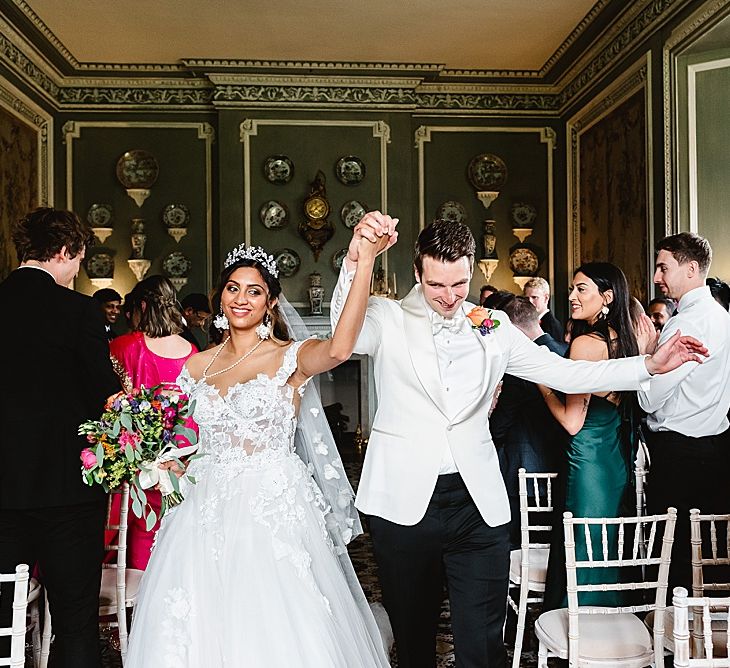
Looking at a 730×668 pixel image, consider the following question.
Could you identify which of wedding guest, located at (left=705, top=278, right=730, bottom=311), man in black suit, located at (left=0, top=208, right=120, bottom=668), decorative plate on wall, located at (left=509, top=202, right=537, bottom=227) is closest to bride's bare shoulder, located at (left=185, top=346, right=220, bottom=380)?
man in black suit, located at (left=0, top=208, right=120, bottom=668)

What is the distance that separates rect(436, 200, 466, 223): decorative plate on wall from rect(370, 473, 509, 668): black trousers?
24.4ft

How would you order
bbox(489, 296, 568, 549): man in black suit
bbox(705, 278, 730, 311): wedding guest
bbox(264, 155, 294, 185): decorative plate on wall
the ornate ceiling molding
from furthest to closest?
bbox(264, 155, 294, 185): decorative plate on wall < the ornate ceiling molding < bbox(705, 278, 730, 311): wedding guest < bbox(489, 296, 568, 549): man in black suit

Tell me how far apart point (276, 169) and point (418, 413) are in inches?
283

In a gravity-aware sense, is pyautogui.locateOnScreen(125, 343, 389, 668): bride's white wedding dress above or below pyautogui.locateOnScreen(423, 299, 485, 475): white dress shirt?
below

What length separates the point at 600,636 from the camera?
2.78m

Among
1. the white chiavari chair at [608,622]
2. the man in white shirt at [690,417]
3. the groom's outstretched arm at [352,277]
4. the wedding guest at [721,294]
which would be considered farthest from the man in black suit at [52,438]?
the wedding guest at [721,294]

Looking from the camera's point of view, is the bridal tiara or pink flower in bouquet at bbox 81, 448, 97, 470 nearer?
pink flower in bouquet at bbox 81, 448, 97, 470

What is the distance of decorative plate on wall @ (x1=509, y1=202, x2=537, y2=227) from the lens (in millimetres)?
9891

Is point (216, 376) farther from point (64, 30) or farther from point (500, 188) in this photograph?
point (500, 188)

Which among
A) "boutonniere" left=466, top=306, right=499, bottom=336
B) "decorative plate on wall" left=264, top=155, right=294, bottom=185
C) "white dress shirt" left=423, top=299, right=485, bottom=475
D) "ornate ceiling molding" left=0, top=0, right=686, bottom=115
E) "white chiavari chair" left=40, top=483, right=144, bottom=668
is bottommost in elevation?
"white chiavari chair" left=40, top=483, right=144, bottom=668

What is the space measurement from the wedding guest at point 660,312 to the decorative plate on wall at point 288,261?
183 inches

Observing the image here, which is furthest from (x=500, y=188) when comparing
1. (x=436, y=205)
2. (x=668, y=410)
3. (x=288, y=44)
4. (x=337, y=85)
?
(x=668, y=410)

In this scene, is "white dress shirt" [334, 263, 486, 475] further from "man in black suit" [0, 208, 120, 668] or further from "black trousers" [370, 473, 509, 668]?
"man in black suit" [0, 208, 120, 668]

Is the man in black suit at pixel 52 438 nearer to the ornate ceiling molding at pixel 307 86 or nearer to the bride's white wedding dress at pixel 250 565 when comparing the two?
the bride's white wedding dress at pixel 250 565
